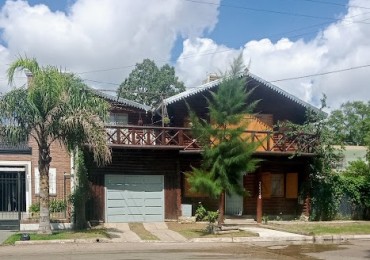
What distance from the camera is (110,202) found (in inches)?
976

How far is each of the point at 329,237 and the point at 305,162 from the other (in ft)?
26.5

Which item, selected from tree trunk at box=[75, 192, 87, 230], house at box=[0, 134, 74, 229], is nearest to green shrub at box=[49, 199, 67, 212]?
tree trunk at box=[75, 192, 87, 230]

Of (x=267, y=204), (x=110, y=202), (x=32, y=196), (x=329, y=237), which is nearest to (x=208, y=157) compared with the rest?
(x=329, y=237)

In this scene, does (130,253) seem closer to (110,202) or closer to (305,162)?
(110,202)

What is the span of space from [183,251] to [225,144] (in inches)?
219

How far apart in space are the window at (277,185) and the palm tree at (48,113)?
39.2 feet

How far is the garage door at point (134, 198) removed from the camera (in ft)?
→ 81.6

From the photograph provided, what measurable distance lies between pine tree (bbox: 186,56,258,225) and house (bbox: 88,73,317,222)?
3.41 metres

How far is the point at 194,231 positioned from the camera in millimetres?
20938

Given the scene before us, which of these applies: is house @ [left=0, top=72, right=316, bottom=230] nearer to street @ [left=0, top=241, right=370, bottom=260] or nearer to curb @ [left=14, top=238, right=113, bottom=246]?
curb @ [left=14, top=238, right=113, bottom=246]

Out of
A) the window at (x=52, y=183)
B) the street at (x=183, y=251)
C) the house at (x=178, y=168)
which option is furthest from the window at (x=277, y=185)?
the window at (x=52, y=183)

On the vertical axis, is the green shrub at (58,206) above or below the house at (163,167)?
below

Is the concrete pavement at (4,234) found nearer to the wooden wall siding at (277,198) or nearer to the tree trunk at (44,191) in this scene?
the tree trunk at (44,191)

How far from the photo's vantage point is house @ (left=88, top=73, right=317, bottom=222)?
24.7 metres
